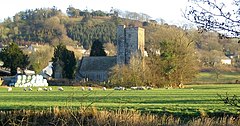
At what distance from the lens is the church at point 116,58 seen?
8156 cm

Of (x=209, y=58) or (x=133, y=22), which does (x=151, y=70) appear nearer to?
(x=209, y=58)

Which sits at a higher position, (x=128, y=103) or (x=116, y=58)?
(x=116, y=58)

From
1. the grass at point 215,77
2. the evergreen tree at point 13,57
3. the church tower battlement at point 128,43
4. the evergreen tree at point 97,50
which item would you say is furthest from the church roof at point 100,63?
the grass at point 215,77

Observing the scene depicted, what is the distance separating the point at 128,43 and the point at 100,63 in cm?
603

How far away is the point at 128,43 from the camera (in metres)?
84.1

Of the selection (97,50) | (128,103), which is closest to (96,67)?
(97,50)

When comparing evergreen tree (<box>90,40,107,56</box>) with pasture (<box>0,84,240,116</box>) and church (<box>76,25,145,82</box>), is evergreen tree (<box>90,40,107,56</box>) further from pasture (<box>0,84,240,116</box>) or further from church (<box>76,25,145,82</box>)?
pasture (<box>0,84,240,116</box>)

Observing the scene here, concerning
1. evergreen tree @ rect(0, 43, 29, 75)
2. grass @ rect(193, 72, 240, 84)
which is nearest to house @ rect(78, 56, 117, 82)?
evergreen tree @ rect(0, 43, 29, 75)

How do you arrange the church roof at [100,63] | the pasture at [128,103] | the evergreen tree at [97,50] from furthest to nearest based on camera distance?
1. the evergreen tree at [97,50]
2. the church roof at [100,63]
3. the pasture at [128,103]

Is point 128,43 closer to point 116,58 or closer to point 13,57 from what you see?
point 116,58

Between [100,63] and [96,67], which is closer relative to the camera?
[100,63]

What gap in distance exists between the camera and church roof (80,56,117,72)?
8156cm

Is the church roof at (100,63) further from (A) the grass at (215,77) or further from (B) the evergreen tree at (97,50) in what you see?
(A) the grass at (215,77)

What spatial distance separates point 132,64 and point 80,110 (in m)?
51.2
